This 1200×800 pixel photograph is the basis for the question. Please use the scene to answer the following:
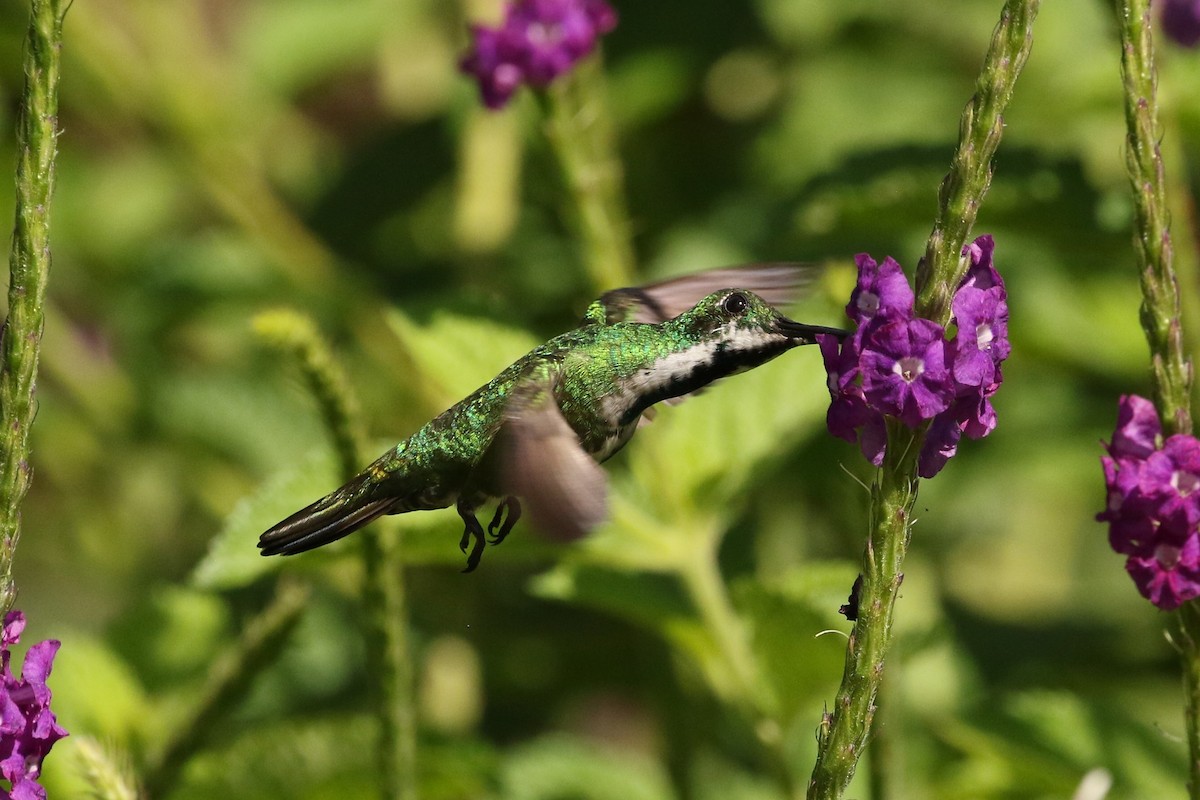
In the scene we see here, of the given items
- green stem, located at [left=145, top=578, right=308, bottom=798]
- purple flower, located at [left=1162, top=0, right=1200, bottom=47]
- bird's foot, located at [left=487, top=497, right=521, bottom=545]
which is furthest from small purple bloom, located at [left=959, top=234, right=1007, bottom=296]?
purple flower, located at [left=1162, top=0, right=1200, bottom=47]

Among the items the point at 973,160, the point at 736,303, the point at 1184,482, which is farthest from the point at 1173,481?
the point at 736,303

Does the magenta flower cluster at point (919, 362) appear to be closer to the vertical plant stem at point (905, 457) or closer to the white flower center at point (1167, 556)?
the vertical plant stem at point (905, 457)

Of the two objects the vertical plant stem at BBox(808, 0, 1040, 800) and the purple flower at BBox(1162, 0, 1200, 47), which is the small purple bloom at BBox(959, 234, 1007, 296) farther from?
the purple flower at BBox(1162, 0, 1200, 47)

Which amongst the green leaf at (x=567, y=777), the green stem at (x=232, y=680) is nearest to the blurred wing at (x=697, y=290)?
the green stem at (x=232, y=680)

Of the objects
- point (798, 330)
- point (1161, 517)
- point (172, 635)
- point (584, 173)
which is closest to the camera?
point (1161, 517)

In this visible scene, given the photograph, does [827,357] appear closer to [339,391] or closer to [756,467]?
[339,391]

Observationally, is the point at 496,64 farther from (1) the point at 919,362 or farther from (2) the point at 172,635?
(1) the point at 919,362

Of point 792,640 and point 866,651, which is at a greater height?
point 792,640
